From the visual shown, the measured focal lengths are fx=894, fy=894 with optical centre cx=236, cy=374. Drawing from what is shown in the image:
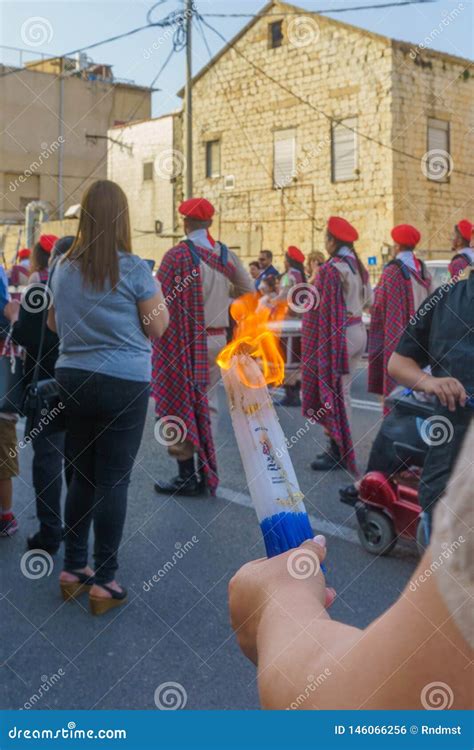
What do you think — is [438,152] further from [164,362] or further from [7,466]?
[7,466]

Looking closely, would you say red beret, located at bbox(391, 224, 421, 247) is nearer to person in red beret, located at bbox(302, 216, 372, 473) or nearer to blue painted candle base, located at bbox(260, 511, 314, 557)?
person in red beret, located at bbox(302, 216, 372, 473)

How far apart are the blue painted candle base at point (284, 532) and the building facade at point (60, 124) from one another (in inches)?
1600

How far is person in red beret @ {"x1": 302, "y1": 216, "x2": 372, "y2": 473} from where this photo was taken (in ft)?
22.5

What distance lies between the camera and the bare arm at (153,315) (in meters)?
3.93

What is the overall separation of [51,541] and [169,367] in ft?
5.84

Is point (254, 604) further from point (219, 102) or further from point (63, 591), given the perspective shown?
point (219, 102)

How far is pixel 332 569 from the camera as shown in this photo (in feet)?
14.9

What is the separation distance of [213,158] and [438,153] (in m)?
7.72

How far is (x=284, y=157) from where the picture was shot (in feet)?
88.5

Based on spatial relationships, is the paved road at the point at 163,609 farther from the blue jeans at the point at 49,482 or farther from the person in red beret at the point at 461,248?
the person in red beret at the point at 461,248
